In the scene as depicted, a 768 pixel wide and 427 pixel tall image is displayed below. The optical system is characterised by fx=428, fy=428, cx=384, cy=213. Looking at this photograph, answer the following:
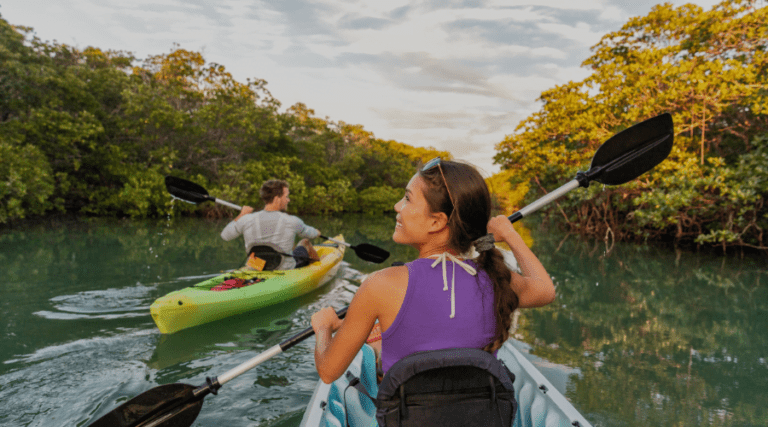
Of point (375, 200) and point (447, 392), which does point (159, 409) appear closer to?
point (447, 392)

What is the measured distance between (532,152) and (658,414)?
1216 centimetres

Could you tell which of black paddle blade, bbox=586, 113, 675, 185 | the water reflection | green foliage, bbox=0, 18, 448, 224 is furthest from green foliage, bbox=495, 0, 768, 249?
green foliage, bbox=0, 18, 448, 224

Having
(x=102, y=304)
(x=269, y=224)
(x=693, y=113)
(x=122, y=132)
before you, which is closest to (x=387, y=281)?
(x=269, y=224)

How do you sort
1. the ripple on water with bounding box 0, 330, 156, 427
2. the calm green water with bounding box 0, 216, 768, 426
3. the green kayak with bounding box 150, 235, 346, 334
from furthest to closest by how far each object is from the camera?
1. the green kayak with bounding box 150, 235, 346, 334
2. the calm green water with bounding box 0, 216, 768, 426
3. the ripple on water with bounding box 0, 330, 156, 427

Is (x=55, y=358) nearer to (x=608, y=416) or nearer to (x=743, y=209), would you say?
(x=608, y=416)

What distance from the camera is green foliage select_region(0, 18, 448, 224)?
40.4ft

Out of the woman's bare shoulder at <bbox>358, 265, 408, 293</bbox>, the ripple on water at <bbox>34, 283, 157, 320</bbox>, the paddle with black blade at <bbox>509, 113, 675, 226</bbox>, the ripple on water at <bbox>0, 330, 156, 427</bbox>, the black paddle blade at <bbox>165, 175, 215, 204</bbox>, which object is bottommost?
the ripple on water at <bbox>0, 330, 156, 427</bbox>

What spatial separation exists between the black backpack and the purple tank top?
0.10 ft

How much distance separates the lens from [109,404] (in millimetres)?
2443

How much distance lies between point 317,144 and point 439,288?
23.0 meters

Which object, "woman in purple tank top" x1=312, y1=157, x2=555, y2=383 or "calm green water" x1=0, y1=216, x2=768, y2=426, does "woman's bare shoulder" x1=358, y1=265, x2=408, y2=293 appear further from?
"calm green water" x1=0, y1=216, x2=768, y2=426

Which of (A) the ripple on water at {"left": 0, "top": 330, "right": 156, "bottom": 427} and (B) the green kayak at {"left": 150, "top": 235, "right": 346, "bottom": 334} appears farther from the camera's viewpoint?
(B) the green kayak at {"left": 150, "top": 235, "right": 346, "bottom": 334}

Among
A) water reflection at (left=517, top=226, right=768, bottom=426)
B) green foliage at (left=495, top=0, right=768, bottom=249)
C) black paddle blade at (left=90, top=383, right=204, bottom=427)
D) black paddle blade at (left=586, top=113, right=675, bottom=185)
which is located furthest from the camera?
green foliage at (left=495, top=0, right=768, bottom=249)

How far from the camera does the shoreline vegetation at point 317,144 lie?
8555 millimetres
